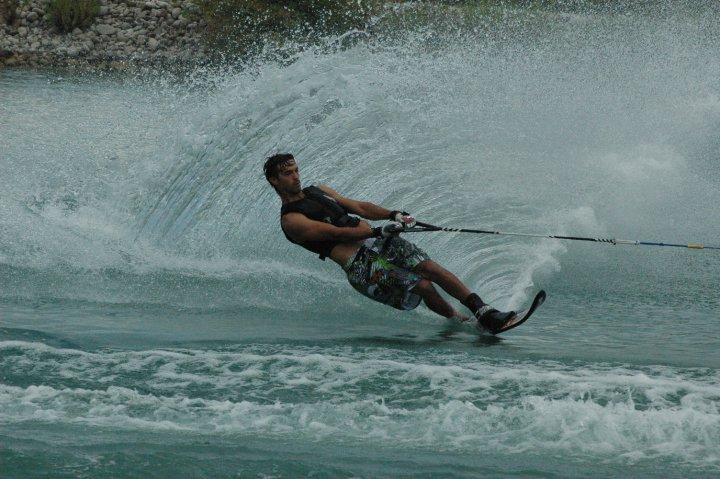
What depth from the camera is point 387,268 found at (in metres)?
6.88

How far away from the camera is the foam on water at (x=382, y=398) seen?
4562mm

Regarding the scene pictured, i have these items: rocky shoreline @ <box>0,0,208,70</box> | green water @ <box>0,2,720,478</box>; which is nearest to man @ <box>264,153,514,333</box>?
green water @ <box>0,2,720,478</box>

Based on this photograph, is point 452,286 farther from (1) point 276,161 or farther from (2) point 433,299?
(1) point 276,161

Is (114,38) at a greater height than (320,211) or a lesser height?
greater

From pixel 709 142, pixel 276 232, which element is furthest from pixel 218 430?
pixel 709 142

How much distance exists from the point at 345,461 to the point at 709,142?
30.1 feet

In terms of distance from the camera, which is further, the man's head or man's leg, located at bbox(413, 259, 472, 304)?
man's leg, located at bbox(413, 259, 472, 304)

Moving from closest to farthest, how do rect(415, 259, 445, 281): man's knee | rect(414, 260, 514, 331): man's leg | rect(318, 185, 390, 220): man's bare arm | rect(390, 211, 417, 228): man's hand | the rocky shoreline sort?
rect(390, 211, 417, 228): man's hand → rect(414, 260, 514, 331): man's leg → rect(415, 259, 445, 281): man's knee → rect(318, 185, 390, 220): man's bare arm → the rocky shoreline

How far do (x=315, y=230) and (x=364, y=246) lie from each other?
37 cm

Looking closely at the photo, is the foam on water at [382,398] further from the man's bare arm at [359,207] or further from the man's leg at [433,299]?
the man's bare arm at [359,207]

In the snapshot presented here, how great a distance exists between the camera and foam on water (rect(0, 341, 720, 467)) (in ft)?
15.0

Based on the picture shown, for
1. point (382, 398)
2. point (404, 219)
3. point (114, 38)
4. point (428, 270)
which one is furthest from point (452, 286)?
point (114, 38)

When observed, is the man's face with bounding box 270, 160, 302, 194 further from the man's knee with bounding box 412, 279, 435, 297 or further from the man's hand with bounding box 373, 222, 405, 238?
the man's knee with bounding box 412, 279, 435, 297

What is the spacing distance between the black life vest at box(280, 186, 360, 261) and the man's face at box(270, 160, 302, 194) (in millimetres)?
99
